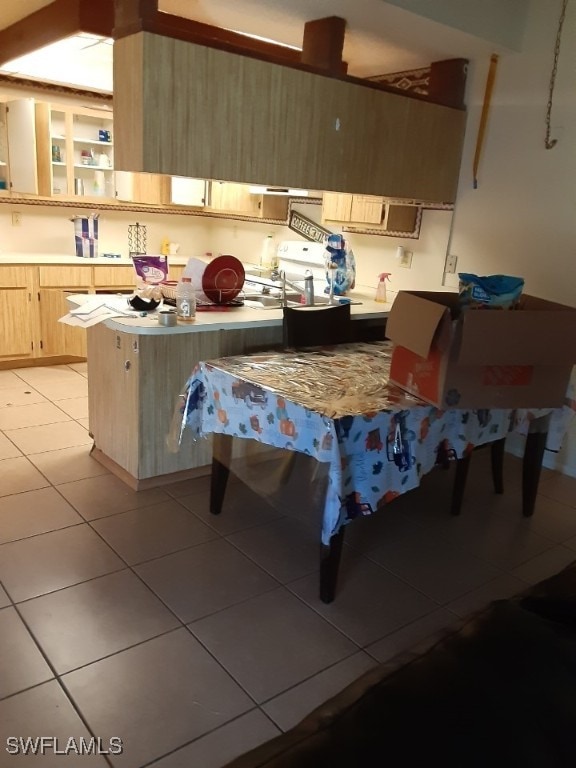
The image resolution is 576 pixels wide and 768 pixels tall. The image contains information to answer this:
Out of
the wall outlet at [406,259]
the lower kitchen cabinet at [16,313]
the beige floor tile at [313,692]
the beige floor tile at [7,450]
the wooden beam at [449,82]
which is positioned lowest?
the beige floor tile at [7,450]

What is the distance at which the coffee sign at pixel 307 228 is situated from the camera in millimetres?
4238

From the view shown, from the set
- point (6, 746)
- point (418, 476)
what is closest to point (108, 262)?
point (418, 476)

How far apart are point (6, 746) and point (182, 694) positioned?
0.47 metres

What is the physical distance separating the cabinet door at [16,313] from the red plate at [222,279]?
2196 millimetres

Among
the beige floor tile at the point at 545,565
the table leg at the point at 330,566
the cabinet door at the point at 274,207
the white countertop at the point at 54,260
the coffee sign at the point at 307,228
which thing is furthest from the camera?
the cabinet door at the point at 274,207

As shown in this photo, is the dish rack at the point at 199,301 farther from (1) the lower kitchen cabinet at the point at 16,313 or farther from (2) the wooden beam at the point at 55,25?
(1) the lower kitchen cabinet at the point at 16,313

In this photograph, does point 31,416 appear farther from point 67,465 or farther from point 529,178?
point 529,178

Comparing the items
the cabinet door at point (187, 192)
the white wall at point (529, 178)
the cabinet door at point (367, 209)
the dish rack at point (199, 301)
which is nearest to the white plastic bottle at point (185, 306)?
the dish rack at point (199, 301)

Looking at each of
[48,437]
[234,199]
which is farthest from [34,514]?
[234,199]

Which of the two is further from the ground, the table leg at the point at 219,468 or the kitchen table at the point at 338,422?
the kitchen table at the point at 338,422

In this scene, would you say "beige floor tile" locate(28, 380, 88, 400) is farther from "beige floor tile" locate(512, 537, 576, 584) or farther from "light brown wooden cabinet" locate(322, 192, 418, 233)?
"beige floor tile" locate(512, 537, 576, 584)

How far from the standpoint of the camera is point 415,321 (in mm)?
2127

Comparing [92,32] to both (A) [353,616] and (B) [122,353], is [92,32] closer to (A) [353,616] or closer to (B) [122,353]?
(B) [122,353]

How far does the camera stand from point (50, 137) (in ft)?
15.6
